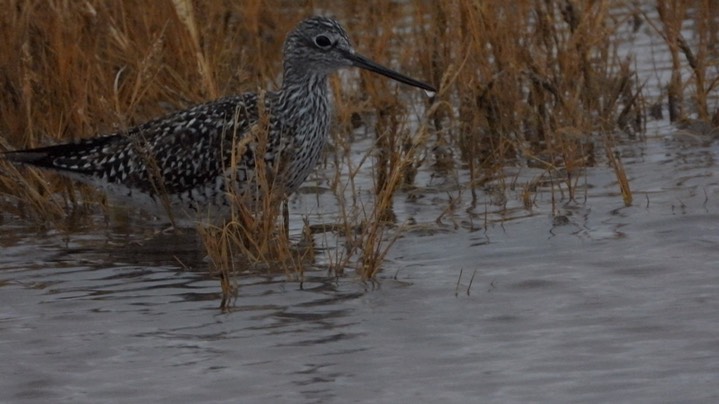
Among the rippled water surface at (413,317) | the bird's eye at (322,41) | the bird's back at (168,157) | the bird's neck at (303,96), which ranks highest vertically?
the bird's eye at (322,41)

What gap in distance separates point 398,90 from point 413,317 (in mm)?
3377

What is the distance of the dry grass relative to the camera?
8906mm

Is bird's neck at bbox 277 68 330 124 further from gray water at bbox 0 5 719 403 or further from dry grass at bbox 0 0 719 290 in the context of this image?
gray water at bbox 0 5 719 403

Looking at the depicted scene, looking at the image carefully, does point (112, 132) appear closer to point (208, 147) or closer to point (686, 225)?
point (208, 147)

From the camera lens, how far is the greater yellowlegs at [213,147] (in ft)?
26.7

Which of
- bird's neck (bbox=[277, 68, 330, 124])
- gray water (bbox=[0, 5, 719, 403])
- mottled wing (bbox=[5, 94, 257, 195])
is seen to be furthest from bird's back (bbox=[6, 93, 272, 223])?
gray water (bbox=[0, 5, 719, 403])

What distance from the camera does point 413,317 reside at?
6758mm

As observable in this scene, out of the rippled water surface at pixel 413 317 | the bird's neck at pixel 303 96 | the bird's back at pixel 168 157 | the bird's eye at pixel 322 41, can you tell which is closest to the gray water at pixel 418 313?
the rippled water surface at pixel 413 317

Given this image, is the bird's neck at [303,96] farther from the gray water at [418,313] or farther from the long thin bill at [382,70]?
the gray water at [418,313]

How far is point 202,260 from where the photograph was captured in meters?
8.12

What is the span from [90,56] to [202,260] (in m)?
1.80

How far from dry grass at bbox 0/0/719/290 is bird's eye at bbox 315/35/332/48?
57cm

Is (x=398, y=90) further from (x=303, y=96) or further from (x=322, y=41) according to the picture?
(x=303, y=96)

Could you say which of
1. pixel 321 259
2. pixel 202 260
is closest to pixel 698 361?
pixel 321 259
